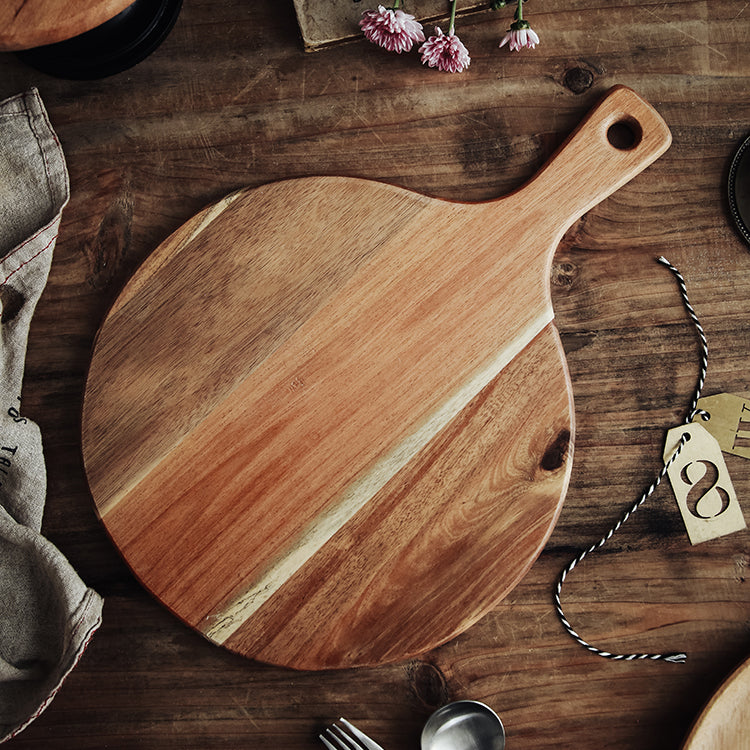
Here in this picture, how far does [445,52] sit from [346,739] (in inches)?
35.0

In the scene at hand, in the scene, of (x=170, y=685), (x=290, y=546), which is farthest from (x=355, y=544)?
(x=170, y=685)

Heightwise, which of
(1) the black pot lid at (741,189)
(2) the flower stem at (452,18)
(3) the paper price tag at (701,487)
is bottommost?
(3) the paper price tag at (701,487)

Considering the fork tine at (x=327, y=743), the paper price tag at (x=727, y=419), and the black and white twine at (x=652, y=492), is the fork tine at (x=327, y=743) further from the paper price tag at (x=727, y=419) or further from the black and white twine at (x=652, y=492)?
the paper price tag at (x=727, y=419)

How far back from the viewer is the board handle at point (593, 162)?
813 mm

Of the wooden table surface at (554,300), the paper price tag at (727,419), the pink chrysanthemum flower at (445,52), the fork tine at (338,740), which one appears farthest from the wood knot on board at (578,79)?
the fork tine at (338,740)

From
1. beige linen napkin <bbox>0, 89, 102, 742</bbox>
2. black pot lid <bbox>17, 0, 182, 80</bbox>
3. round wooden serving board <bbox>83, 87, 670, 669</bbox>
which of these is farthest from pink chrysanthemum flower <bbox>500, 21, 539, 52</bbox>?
beige linen napkin <bbox>0, 89, 102, 742</bbox>

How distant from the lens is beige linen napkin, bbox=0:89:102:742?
0.76 meters

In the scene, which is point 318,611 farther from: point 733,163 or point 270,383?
point 733,163

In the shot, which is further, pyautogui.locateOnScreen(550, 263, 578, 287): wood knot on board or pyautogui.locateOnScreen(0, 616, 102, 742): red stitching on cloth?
pyautogui.locateOnScreen(550, 263, 578, 287): wood knot on board

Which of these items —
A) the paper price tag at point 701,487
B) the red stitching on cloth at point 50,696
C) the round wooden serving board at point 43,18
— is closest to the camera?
the round wooden serving board at point 43,18

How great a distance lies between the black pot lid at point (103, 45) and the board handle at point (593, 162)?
0.53 meters

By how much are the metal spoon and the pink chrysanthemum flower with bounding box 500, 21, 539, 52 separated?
2.80ft

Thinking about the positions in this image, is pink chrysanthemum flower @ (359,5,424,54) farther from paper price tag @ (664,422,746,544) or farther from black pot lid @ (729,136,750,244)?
paper price tag @ (664,422,746,544)

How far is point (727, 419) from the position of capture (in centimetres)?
85
